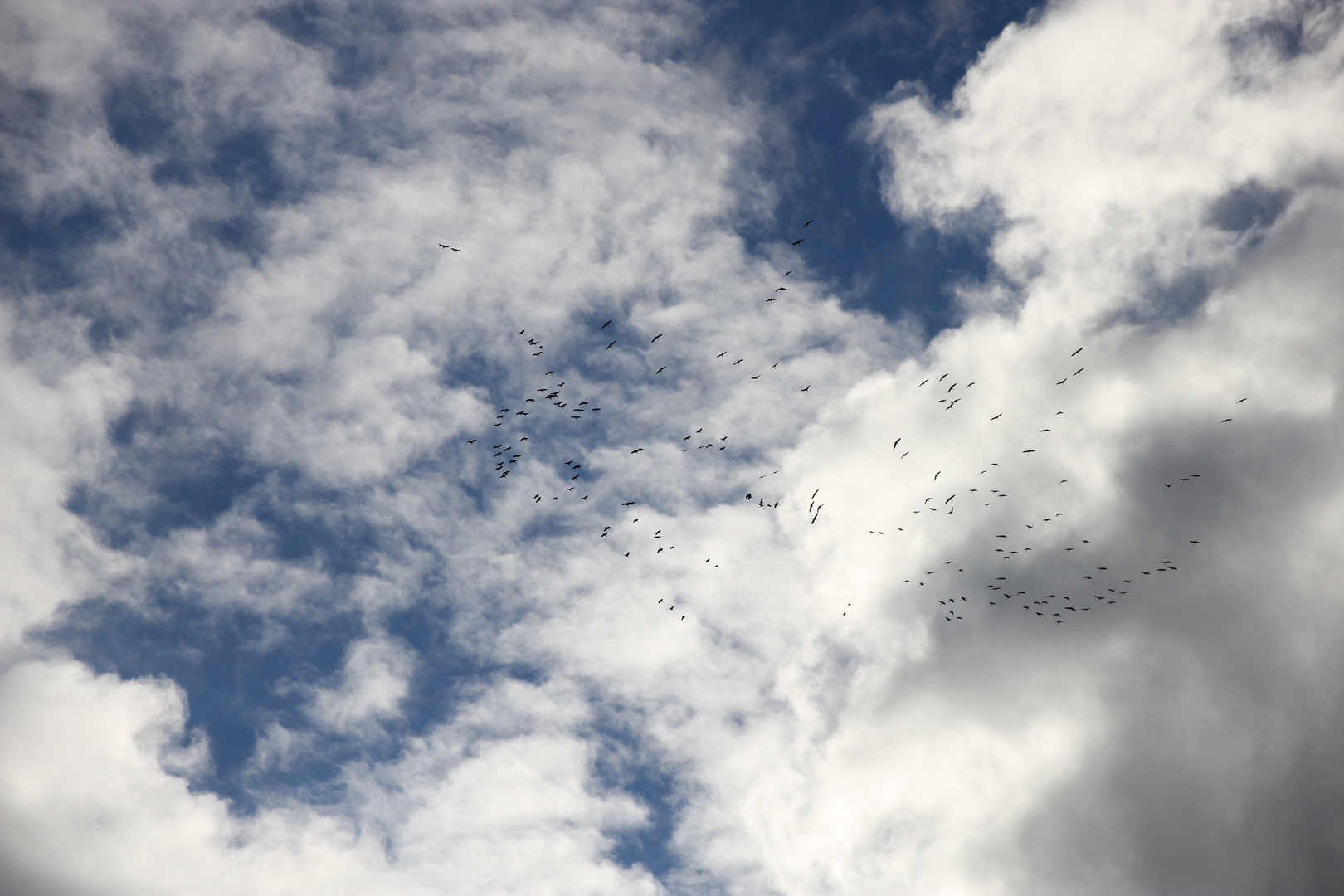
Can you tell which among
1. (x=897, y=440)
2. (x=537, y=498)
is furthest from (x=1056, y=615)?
(x=537, y=498)

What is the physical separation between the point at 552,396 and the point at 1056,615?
71966 mm

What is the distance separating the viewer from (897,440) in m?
92.5

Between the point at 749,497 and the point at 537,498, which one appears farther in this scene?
the point at 537,498

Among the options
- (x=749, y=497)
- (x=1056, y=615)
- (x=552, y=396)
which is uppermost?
(x=552, y=396)

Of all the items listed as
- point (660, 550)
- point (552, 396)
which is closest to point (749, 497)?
point (660, 550)

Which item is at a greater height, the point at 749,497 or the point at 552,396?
the point at 552,396

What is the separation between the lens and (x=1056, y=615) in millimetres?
107188

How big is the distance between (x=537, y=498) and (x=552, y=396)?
603 inches

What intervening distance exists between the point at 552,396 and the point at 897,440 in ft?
132

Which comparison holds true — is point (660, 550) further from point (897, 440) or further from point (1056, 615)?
point (1056, 615)

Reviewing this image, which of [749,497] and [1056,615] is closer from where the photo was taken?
[749,497]

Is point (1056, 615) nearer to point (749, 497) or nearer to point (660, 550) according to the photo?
point (749, 497)

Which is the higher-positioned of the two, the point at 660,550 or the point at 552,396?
the point at 552,396

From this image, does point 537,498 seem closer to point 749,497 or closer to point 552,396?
point 552,396
